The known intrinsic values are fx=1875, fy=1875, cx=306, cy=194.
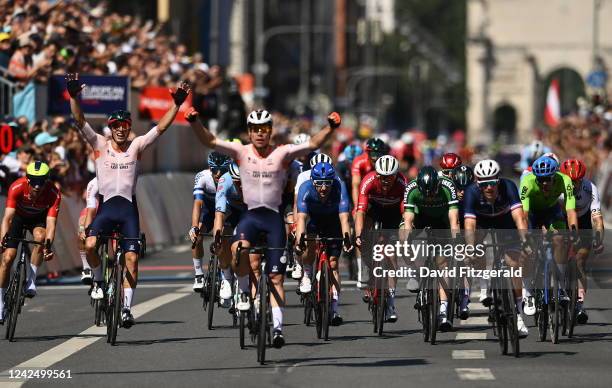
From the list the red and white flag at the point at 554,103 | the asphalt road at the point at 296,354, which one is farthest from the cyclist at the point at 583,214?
the red and white flag at the point at 554,103

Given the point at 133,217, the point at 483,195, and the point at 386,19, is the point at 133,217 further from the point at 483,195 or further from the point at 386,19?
the point at 386,19

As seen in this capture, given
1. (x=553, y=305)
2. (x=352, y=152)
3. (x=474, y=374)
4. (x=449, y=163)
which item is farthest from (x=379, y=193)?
(x=352, y=152)

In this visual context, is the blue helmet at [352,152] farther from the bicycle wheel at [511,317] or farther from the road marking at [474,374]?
the road marking at [474,374]

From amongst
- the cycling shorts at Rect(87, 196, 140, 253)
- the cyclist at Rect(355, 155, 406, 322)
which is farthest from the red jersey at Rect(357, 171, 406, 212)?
the cycling shorts at Rect(87, 196, 140, 253)

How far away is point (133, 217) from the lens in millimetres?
15516

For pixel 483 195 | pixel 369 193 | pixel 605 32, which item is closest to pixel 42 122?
pixel 369 193

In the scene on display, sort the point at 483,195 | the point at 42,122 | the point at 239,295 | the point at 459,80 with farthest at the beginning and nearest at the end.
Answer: the point at 459,80, the point at 42,122, the point at 483,195, the point at 239,295

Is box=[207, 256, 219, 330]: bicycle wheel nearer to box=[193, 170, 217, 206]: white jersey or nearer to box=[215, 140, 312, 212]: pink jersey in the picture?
box=[193, 170, 217, 206]: white jersey

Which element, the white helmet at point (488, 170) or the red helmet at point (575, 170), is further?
the red helmet at point (575, 170)

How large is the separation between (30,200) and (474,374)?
15.7ft

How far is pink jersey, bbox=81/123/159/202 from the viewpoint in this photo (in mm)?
15562

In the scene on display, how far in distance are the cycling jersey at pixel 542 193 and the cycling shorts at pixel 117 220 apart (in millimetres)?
3348

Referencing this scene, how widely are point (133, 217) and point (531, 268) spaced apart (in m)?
3.32

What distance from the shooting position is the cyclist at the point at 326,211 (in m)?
15.8
